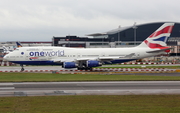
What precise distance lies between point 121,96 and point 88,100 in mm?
2646

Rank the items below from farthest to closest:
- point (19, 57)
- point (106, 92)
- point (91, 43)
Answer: point (91, 43), point (19, 57), point (106, 92)

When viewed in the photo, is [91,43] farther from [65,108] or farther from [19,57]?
[65,108]

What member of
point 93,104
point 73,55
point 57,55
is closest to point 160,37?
point 73,55

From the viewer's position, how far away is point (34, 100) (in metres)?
17.6

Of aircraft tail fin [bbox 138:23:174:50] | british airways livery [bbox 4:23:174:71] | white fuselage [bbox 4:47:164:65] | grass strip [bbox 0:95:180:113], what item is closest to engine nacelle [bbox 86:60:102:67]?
british airways livery [bbox 4:23:174:71]

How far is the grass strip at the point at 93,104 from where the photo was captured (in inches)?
587

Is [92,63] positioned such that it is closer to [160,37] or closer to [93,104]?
[160,37]

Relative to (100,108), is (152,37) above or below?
above

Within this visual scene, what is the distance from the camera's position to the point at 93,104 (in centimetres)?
1645

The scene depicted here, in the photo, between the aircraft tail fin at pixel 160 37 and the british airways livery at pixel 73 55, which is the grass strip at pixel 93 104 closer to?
the british airways livery at pixel 73 55

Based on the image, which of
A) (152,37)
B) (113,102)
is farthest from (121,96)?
(152,37)

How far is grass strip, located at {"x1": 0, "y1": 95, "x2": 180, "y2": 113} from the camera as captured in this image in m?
14.9

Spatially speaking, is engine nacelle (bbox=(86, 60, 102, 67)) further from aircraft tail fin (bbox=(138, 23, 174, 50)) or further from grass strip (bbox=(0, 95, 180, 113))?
grass strip (bbox=(0, 95, 180, 113))

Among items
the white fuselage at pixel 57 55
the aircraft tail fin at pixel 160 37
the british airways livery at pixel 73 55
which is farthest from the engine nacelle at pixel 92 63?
the aircraft tail fin at pixel 160 37
